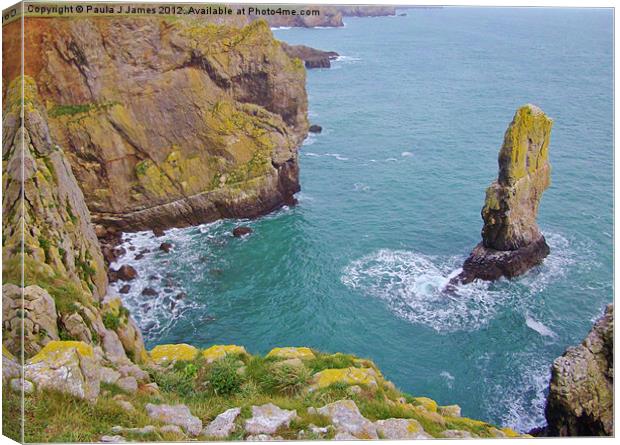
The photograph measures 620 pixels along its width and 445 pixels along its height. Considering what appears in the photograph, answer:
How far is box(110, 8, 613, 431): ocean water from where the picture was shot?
2994 cm

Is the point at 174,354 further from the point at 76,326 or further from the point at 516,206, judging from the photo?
the point at 516,206

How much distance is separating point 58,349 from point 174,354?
420 cm

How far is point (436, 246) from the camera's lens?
41406 mm

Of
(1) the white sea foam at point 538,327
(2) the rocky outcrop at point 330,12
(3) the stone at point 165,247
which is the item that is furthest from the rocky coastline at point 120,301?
(2) the rocky outcrop at point 330,12

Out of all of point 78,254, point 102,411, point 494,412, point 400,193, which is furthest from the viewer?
point 400,193

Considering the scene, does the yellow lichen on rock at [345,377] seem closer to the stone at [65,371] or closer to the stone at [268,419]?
the stone at [268,419]

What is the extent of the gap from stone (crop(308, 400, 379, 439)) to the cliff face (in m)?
33.4

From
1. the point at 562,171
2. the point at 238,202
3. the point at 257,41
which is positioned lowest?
the point at 238,202

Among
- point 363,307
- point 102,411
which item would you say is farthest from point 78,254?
point 363,307

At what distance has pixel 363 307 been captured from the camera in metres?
34.7

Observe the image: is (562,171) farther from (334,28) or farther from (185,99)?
(334,28)

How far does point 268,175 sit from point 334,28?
2320cm

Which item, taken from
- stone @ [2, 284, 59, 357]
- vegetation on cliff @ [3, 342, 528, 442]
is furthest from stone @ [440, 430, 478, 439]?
stone @ [2, 284, 59, 357]

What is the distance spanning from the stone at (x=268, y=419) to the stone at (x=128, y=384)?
8.63 ft
